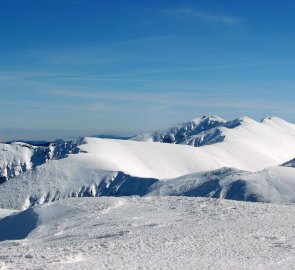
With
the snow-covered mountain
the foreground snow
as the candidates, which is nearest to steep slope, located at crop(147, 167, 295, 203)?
the snow-covered mountain

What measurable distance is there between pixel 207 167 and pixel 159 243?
456 ft

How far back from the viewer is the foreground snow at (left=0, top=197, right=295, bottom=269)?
2458cm

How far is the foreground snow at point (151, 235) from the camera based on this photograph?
2458 centimetres

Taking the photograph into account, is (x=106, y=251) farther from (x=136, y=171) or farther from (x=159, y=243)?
(x=136, y=171)

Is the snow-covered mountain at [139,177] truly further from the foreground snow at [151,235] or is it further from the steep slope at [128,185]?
the foreground snow at [151,235]

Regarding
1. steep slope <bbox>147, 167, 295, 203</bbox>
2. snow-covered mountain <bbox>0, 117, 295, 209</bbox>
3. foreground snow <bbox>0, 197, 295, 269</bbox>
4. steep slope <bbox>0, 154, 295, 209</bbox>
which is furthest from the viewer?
snow-covered mountain <bbox>0, 117, 295, 209</bbox>

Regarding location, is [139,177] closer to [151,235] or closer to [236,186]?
[236,186]

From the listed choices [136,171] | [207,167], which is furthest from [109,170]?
[207,167]

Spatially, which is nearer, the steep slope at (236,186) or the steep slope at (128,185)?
the steep slope at (236,186)

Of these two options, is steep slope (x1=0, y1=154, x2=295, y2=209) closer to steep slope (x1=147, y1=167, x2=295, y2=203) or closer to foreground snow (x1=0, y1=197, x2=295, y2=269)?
steep slope (x1=147, y1=167, x2=295, y2=203)

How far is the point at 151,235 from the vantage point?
3197cm

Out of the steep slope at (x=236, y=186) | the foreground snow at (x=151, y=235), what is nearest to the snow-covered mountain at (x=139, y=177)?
the steep slope at (x=236, y=186)

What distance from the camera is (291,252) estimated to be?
2570 centimetres

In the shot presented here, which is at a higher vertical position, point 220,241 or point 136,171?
point 220,241
